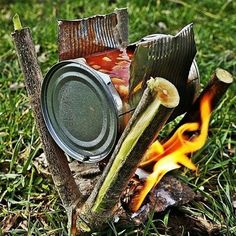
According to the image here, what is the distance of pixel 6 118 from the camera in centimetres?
259

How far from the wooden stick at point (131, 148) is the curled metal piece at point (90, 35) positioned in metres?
0.37

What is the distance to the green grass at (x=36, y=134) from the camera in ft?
7.15

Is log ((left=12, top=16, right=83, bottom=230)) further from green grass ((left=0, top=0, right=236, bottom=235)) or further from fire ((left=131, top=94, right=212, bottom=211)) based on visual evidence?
fire ((left=131, top=94, right=212, bottom=211))

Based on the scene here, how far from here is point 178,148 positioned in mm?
2246

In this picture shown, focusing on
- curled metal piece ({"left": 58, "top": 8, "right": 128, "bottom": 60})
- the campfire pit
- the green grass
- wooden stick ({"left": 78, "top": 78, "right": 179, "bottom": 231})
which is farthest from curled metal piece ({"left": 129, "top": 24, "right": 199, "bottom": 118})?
the green grass

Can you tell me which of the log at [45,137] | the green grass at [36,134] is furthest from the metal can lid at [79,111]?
the green grass at [36,134]

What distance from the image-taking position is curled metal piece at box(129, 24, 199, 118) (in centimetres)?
177

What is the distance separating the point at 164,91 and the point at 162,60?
190 millimetres

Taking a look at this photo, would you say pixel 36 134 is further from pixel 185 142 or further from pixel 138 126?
pixel 138 126

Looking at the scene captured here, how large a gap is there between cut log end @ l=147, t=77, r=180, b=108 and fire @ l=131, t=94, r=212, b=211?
0.51m

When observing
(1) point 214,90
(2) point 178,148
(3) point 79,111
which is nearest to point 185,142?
(2) point 178,148

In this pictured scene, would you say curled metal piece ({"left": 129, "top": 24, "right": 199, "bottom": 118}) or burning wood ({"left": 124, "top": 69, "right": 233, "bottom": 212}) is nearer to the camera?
curled metal piece ({"left": 129, "top": 24, "right": 199, "bottom": 118})

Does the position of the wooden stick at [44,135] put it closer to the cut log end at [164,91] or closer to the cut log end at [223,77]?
the cut log end at [164,91]

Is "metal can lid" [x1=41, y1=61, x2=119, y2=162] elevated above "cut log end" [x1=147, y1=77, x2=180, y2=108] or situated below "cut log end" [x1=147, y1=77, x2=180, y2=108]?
below
